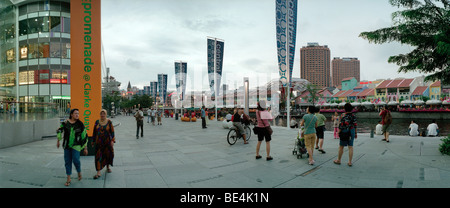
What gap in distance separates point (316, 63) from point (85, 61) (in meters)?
204

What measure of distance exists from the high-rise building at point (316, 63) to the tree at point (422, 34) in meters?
193

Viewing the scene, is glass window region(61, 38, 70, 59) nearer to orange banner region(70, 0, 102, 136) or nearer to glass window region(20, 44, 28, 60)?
glass window region(20, 44, 28, 60)

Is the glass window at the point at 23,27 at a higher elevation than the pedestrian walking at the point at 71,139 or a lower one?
higher

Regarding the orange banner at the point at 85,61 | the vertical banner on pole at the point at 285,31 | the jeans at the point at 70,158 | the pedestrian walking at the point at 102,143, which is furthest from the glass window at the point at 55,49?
the jeans at the point at 70,158

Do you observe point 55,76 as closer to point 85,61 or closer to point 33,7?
point 33,7

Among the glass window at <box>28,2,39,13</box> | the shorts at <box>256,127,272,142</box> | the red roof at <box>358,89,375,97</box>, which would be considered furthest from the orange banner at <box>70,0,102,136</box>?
the red roof at <box>358,89,375,97</box>

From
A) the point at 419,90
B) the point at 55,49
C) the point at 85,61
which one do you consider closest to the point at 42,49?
the point at 55,49

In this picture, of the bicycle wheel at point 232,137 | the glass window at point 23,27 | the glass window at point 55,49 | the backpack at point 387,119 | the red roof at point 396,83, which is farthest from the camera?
the red roof at point 396,83

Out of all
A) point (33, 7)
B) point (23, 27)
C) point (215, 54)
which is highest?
point (33, 7)

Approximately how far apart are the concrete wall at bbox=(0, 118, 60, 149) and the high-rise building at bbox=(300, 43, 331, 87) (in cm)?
19475

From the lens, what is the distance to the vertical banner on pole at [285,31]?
1309cm

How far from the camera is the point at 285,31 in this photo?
13281 mm

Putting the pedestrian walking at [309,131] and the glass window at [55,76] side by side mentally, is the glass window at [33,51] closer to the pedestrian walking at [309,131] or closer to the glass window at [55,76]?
the glass window at [55,76]
